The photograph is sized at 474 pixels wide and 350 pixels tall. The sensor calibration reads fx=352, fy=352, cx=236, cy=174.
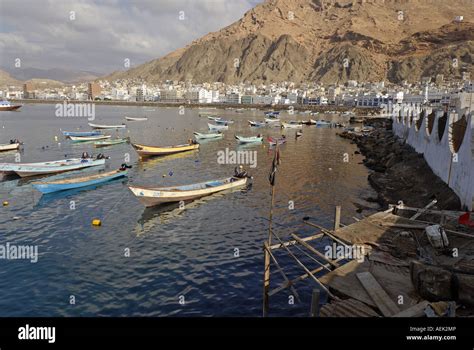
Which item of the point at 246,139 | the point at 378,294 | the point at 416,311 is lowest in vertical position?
the point at 378,294

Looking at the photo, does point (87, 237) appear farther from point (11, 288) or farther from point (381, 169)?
point (381, 169)

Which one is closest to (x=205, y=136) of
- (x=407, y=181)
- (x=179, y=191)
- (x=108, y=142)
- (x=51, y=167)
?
(x=108, y=142)

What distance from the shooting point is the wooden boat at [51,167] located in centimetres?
4136

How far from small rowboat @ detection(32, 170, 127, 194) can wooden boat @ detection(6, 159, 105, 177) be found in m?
5.99

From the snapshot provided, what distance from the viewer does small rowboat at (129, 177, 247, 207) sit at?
98.2ft

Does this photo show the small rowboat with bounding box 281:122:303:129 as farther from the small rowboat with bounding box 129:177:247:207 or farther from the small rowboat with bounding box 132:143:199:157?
the small rowboat with bounding box 129:177:247:207

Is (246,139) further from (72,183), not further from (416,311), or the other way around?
(416,311)

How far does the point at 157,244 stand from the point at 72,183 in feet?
57.0

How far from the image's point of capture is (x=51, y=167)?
44.0 metres

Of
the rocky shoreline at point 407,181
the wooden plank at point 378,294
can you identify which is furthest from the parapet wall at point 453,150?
the wooden plank at point 378,294

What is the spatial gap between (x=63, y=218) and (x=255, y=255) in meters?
16.5
